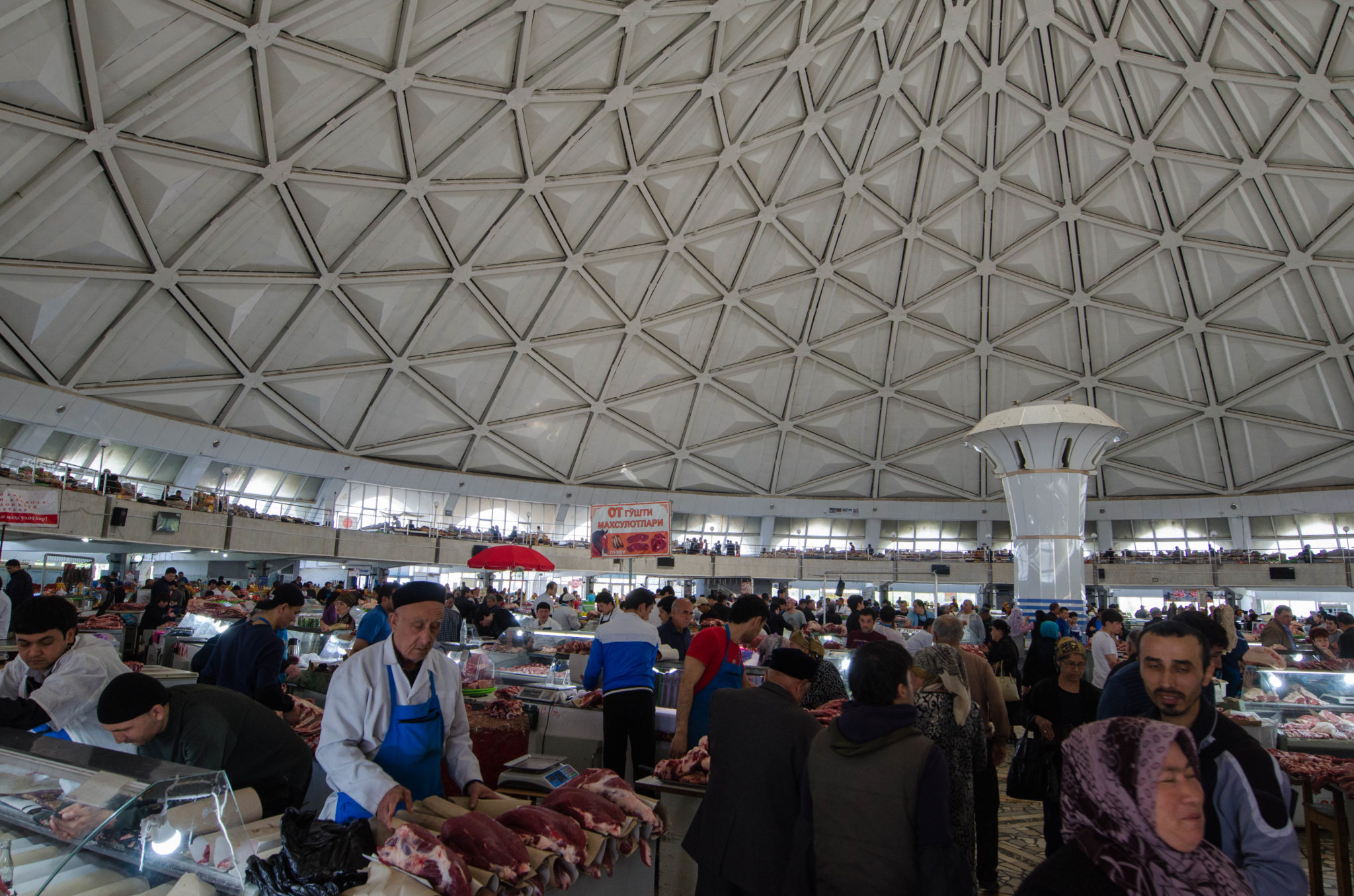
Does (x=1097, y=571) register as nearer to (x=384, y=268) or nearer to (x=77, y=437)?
(x=384, y=268)

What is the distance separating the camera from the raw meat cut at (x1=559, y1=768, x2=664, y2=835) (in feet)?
15.3

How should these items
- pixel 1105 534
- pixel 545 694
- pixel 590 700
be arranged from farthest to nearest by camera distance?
1. pixel 1105 534
2. pixel 545 694
3. pixel 590 700

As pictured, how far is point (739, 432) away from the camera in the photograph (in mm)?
41875

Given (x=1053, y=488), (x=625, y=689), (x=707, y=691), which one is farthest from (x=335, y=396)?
(x=707, y=691)

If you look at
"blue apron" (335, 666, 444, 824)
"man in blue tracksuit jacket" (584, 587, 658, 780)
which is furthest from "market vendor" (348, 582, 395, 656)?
"blue apron" (335, 666, 444, 824)

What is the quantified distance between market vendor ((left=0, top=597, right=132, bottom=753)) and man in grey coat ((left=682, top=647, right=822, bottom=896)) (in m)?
3.33

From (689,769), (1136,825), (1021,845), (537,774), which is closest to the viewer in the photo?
(1136,825)

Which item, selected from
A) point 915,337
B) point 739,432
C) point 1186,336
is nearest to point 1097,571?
point 1186,336

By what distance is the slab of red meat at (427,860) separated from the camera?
→ 3225mm

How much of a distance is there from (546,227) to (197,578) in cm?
2012

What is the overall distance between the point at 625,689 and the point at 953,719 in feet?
10.6

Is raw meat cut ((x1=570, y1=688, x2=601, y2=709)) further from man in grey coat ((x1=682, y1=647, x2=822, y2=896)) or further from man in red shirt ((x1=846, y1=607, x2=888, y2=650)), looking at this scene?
man in red shirt ((x1=846, y1=607, x2=888, y2=650))

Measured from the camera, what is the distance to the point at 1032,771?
18.3 ft

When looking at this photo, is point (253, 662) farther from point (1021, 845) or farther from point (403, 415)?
point (403, 415)
